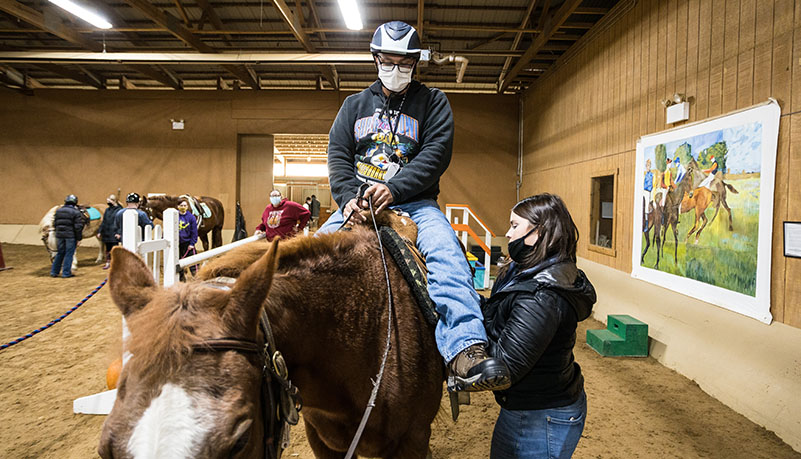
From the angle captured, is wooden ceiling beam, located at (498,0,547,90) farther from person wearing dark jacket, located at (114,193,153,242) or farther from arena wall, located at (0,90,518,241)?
person wearing dark jacket, located at (114,193,153,242)

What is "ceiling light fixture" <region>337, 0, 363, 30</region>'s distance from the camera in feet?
20.4

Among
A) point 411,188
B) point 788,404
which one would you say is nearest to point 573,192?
point 788,404

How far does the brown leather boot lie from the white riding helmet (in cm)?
138

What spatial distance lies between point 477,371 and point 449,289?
0.33m

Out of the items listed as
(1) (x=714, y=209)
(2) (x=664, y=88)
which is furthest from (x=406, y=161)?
(2) (x=664, y=88)

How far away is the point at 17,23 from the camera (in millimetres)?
9523

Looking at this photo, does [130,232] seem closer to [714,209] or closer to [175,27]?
[714,209]

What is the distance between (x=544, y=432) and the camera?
1502 mm

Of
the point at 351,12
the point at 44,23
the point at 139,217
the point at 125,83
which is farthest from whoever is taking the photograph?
the point at 125,83

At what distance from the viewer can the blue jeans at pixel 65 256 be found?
8852 millimetres

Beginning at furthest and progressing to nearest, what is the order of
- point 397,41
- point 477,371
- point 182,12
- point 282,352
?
point 182,12, point 397,41, point 477,371, point 282,352

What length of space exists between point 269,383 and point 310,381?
1.16 feet

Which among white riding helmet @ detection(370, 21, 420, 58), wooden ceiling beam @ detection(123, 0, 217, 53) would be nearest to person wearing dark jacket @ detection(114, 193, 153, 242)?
wooden ceiling beam @ detection(123, 0, 217, 53)

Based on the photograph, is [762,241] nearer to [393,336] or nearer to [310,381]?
[393,336]
